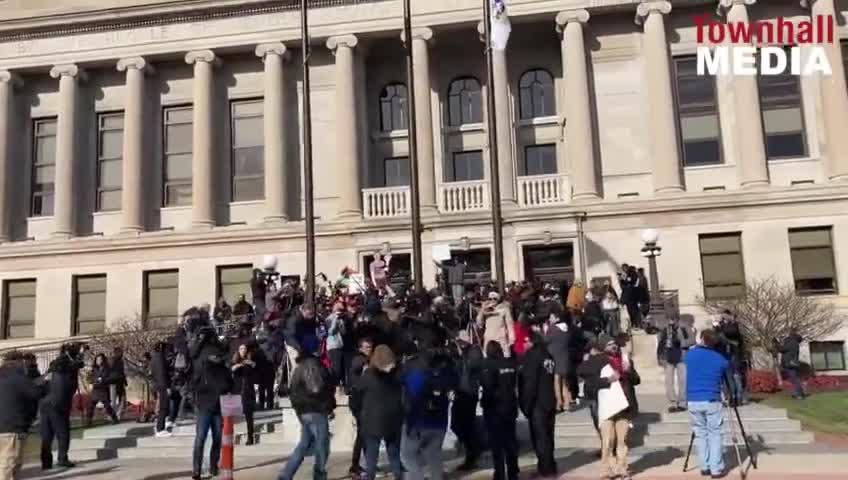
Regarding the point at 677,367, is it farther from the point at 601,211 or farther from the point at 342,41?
the point at 342,41

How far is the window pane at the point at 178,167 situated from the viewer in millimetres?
36250

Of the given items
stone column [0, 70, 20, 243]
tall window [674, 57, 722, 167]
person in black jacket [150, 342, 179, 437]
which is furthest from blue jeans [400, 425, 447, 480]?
stone column [0, 70, 20, 243]

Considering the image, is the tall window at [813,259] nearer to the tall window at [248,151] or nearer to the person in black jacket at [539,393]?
the person in black jacket at [539,393]

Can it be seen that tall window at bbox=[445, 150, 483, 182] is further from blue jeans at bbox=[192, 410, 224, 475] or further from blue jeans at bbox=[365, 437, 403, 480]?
blue jeans at bbox=[365, 437, 403, 480]

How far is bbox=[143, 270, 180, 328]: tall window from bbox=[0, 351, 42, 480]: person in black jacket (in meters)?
23.3

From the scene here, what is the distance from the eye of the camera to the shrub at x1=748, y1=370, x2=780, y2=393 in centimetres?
2012

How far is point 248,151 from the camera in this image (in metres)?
36.0

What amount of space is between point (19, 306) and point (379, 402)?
31.0m

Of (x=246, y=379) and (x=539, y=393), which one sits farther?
(x=246, y=379)

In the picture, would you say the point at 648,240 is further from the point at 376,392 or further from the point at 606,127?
the point at 376,392

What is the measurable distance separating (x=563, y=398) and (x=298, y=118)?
76.6 ft

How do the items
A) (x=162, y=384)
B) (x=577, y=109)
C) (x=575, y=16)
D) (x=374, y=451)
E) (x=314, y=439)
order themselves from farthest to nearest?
(x=575, y=16), (x=577, y=109), (x=162, y=384), (x=314, y=439), (x=374, y=451)

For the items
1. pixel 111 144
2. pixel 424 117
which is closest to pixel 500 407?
pixel 424 117

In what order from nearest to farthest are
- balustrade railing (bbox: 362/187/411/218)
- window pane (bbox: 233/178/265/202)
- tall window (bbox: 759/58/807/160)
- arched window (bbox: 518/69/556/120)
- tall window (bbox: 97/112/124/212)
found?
balustrade railing (bbox: 362/187/411/218) < tall window (bbox: 759/58/807/160) < arched window (bbox: 518/69/556/120) < window pane (bbox: 233/178/265/202) < tall window (bbox: 97/112/124/212)
